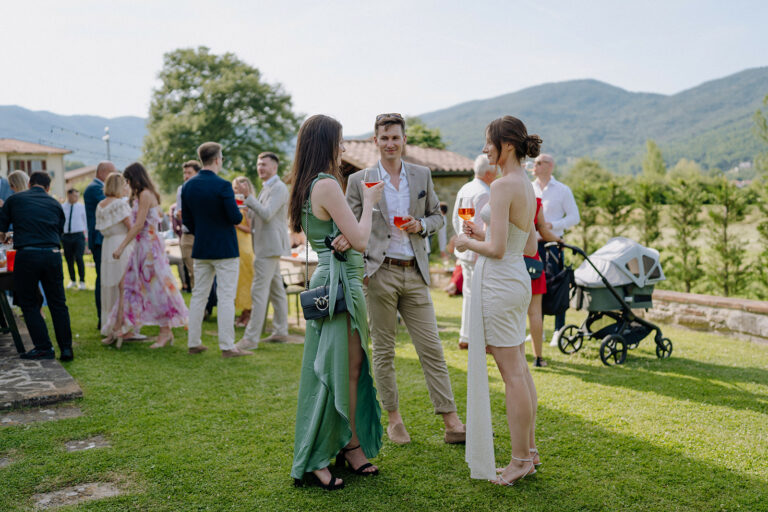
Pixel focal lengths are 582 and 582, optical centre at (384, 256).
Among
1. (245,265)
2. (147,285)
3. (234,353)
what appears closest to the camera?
(234,353)

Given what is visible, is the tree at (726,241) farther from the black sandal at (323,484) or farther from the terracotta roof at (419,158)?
the terracotta roof at (419,158)

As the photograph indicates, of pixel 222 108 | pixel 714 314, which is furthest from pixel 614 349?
pixel 222 108

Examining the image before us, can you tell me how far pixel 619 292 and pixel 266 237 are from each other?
397 centimetres

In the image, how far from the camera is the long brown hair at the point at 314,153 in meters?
3.22

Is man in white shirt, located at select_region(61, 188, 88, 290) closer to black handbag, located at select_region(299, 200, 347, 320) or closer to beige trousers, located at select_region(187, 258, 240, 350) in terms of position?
beige trousers, located at select_region(187, 258, 240, 350)

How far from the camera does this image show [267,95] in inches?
2217

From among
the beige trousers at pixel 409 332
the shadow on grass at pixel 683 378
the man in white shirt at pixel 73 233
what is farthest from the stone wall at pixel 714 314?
the man in white shirt at pixel 73 233

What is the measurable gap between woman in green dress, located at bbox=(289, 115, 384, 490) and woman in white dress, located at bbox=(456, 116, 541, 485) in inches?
26.2

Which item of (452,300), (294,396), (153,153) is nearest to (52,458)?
(294,396)

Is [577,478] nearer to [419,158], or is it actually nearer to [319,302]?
[319,302]

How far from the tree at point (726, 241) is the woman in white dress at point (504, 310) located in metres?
7.58

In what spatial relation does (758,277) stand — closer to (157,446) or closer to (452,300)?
(452,300)

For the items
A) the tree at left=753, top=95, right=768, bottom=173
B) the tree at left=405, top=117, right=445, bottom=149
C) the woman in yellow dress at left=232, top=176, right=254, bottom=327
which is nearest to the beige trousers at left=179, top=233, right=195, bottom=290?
the woman in yellow dress at left=232, top=176, right=254, bottom=327

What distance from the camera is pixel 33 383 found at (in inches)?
199
